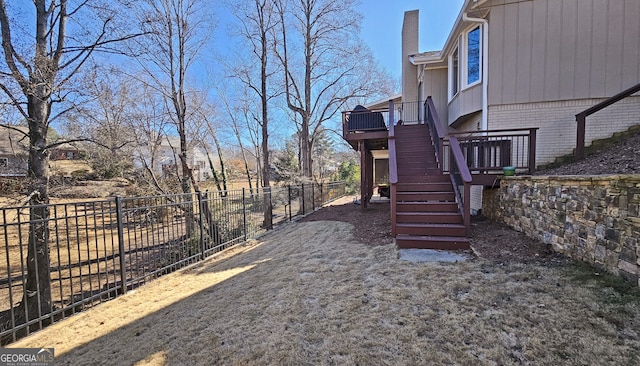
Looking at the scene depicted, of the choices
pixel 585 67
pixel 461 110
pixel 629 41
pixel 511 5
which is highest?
pixel 511 5

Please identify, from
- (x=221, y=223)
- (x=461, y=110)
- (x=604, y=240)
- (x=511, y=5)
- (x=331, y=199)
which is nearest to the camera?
(x=604, y=240)

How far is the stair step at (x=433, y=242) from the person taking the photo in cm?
496

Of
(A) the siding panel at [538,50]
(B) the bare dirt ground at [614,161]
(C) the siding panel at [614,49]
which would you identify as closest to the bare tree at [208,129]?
(A) the siding panel at [538,50]

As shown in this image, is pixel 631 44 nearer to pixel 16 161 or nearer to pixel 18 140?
pixel 18 140

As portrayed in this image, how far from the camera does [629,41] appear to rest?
6816mm

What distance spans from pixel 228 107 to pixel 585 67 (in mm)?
21451

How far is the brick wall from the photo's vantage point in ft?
22.7

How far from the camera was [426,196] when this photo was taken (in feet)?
20.5

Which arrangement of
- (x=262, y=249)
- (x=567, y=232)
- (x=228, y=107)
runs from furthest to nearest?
(x=228, y=107) → (x=262, y=249) → (x=567, y=232)

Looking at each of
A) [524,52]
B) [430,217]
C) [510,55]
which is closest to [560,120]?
[524,52]

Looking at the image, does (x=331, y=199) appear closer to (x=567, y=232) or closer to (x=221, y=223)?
(x=221, y=223)

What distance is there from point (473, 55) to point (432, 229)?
19.6 feet

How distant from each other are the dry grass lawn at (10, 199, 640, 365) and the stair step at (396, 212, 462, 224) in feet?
4.53

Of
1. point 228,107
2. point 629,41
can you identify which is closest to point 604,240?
point 629,41
